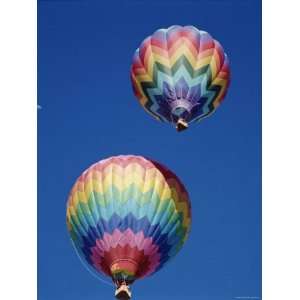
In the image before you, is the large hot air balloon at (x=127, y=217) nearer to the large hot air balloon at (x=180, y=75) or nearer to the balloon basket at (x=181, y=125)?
the balloon basket at (x=181, y=125)

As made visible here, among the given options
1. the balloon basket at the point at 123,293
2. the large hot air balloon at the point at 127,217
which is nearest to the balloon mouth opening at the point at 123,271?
the large hot air balloon at the point at 127,217

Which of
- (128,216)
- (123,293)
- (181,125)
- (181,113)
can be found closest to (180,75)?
(181,113)

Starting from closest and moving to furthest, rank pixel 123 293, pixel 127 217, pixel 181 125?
pixel 123 293
pixel 127 217
pixel 181 125

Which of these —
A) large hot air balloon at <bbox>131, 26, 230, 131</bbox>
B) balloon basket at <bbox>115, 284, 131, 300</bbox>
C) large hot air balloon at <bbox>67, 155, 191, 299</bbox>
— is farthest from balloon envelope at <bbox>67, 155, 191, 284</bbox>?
large hot air balloon at <bbox>131, 26, 230, 131</bbox>

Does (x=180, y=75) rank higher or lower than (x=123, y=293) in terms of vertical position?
higher

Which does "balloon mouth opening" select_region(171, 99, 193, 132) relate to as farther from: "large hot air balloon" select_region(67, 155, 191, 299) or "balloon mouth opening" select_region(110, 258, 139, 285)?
"balloon mouth opening" select_region(110, 258, 139, 285)

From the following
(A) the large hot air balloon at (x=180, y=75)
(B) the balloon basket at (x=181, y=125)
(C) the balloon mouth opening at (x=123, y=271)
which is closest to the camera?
(C) the balloon mouth opening at (x=123, y=271)

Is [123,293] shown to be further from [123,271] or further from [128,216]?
[128,216]
